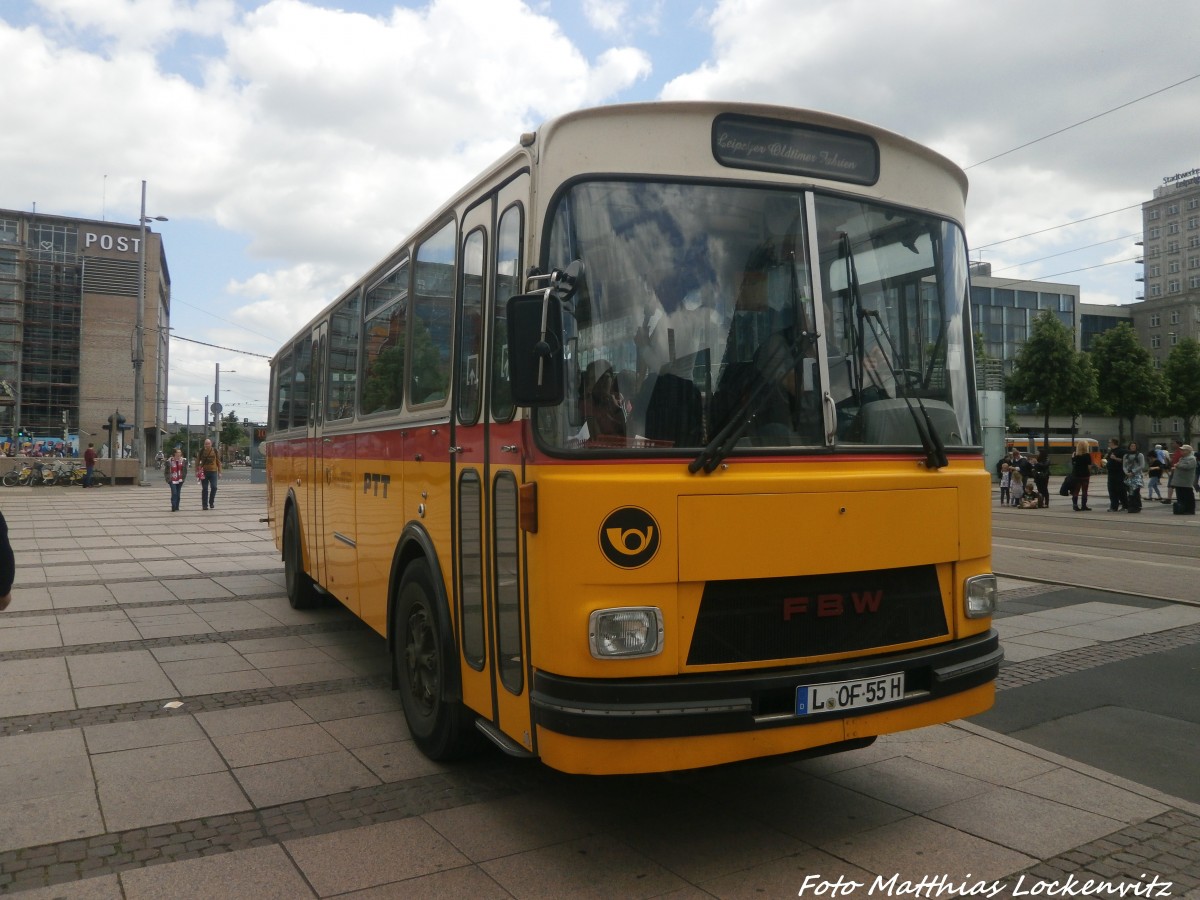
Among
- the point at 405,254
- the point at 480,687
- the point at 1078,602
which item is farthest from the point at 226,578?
the point at 1078,602

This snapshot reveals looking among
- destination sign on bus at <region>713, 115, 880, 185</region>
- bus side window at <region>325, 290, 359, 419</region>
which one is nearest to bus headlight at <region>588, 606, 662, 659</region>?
destination sign on bus at <region>713, 115, 880, 185</region>

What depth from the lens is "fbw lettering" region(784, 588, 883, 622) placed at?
397 cm

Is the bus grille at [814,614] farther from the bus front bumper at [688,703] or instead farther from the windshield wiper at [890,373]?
the windshield wiper at [890,373]

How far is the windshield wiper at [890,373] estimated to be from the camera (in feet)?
13.9

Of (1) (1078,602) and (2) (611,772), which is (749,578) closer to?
(2) (611,772)

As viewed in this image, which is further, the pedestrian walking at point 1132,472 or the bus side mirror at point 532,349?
the pedestrian walking at point 1132,472

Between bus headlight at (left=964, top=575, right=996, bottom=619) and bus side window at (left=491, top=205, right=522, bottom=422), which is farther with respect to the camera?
bus headlight at (left=964, top=575, right=996, bottom=619)

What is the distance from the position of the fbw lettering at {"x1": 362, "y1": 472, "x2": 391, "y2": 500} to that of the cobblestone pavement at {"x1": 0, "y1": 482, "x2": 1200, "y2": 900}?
1.35 m

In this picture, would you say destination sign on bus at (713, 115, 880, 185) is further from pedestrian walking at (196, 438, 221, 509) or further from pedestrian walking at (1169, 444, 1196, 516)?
Answer: pedestrian walking at (196, 438, 221, 509)

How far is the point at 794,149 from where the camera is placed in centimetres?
429

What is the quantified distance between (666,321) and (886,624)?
154 cm

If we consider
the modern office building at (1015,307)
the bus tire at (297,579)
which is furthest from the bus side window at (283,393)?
the modern office building at (1015,307)

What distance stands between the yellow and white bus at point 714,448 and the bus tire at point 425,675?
27cm

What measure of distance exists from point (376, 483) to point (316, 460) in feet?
8.14
